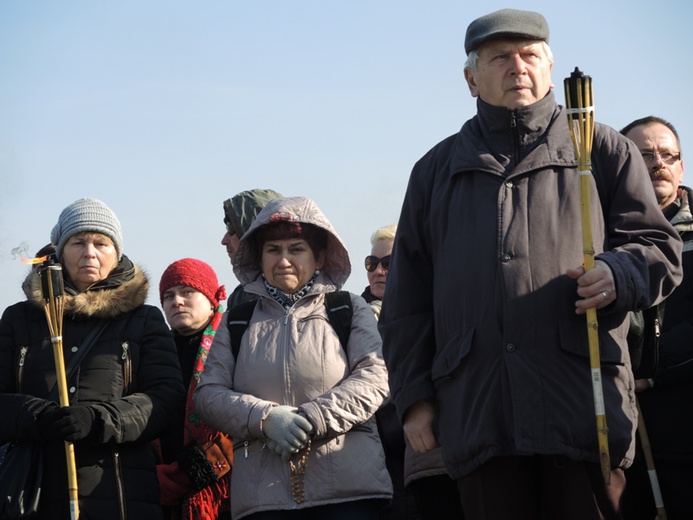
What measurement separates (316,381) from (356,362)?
26 centimetres

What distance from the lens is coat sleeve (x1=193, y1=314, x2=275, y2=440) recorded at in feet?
17.9

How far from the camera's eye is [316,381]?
18.4 feet

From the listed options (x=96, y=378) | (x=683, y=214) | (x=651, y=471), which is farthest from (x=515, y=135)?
(x=96, y=378)

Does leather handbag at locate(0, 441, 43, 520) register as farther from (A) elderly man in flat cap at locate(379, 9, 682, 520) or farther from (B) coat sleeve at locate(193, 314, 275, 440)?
(A) elderly man in flat cap at locate(379, 9, 682, 520)

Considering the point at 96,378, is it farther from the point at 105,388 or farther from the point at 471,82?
the point at 471,82

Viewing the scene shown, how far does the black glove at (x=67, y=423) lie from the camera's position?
5512 millimetres

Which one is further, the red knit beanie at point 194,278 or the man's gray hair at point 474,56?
the red knit beanie at point 194,278

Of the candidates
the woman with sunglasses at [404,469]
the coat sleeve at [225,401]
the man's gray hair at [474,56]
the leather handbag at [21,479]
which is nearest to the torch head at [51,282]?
the leather handbag at [21,479]

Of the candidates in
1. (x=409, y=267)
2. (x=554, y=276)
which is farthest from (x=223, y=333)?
→ (x=554, y=276)

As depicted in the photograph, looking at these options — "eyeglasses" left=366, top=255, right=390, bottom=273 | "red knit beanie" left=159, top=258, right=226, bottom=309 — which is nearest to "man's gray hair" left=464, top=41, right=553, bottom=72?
"red knit beanie" left=159, top=258, right=226, bottom=309

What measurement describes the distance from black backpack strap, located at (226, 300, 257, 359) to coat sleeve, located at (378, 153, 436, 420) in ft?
4.76

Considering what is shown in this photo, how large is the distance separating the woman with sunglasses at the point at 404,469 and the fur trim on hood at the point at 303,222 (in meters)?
0.33

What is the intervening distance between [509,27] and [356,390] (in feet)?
6.72

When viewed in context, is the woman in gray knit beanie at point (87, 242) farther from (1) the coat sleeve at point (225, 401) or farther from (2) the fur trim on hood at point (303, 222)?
(1) the coat sleeve at point (225, 401)
